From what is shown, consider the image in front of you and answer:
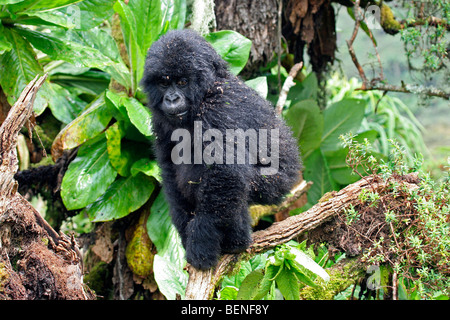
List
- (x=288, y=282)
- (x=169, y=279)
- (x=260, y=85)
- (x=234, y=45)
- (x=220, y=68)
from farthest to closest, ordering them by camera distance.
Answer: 1. (x=260, y=85)
2. (x=234, y=45)
3. (x=169, y=279)
4. (x=220, y=68)
5. (x=288, y=282)

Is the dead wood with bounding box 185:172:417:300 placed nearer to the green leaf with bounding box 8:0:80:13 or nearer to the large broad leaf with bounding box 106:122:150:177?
the large broad leaf with bounding box 106:122:150:177

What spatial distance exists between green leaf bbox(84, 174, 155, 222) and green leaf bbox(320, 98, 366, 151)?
2.87m

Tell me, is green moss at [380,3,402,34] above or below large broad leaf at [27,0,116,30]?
below

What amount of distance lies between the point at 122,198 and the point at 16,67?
1925 mm

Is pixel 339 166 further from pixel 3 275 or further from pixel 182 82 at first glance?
pixel 3 275

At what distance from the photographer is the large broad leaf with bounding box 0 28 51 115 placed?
Result: 496 centimetres

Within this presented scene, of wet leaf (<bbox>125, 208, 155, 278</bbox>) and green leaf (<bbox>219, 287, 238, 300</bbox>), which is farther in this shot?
wet leaf (<bbox>125, 208, 155, 278</bbox>)

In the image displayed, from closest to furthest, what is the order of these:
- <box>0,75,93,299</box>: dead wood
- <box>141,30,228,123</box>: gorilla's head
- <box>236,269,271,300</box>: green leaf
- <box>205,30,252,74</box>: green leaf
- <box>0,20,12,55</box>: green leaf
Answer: <box>0,75,93,299</box>: dead wood, <box>141,30,228,123</box>: gorilla's head, <box>236,269,271,300</box>: green leaf, <box>0,20,12,55</box>: green leaf, <box>205,30,252,74</box>: green leaf

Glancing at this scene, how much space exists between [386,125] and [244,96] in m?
5.84

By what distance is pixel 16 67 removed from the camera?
499cm

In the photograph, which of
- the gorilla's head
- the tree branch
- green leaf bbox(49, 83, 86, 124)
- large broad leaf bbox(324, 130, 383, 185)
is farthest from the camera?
large broad leaf bbox(324, 130, 383, 185)

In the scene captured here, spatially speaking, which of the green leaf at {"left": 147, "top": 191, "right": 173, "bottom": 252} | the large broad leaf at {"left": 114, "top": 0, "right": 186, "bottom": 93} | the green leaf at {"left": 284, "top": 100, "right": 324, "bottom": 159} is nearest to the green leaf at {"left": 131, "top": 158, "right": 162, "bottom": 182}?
the green leaf at {"left": 147, "top": 191, "right": 173, "bottom": 252}

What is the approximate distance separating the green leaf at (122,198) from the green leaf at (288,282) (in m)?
2.42

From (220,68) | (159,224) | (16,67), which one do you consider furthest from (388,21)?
(16,67)
